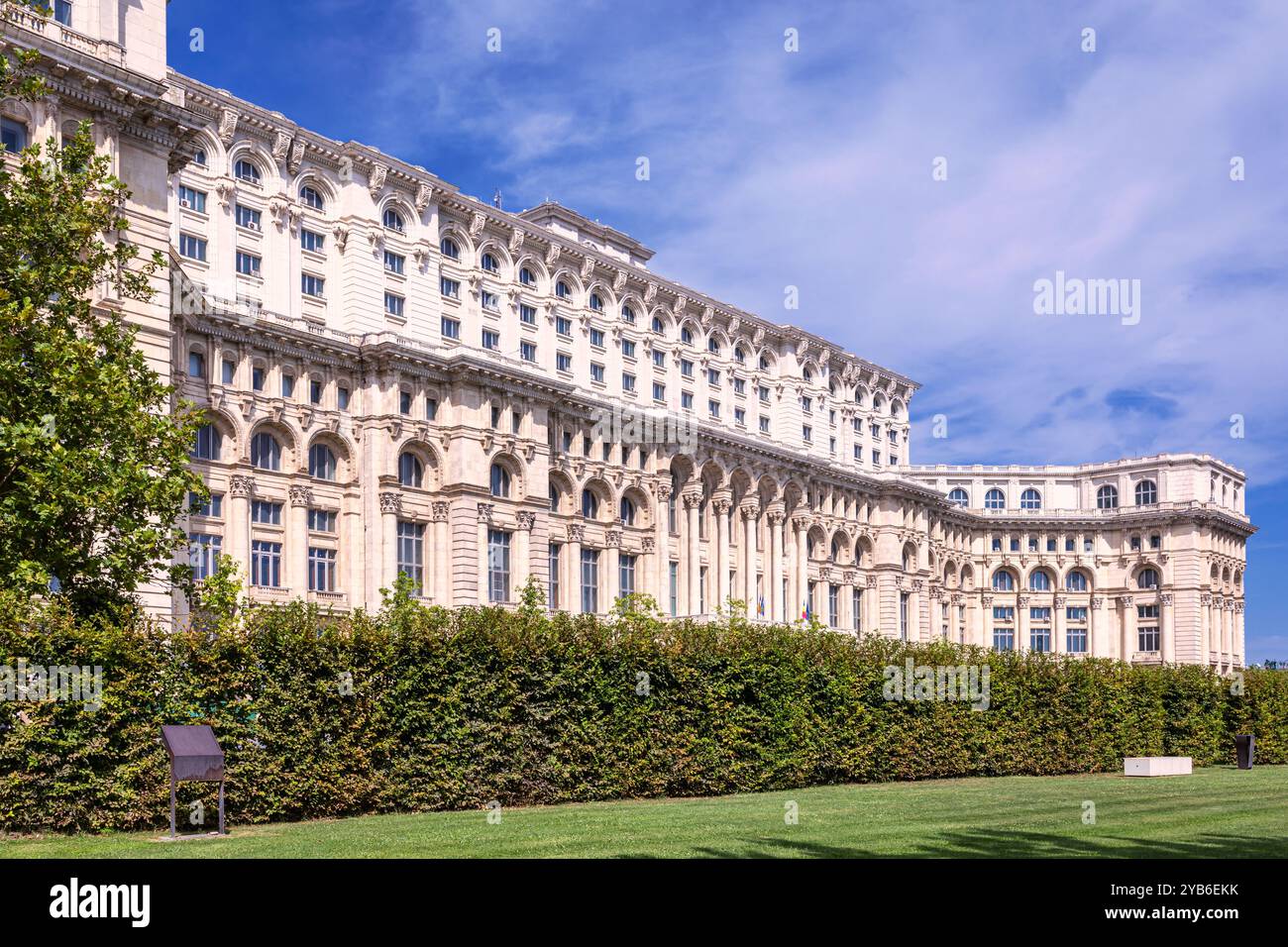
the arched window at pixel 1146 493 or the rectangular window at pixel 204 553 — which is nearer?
the rectangular window at pixel 204 553

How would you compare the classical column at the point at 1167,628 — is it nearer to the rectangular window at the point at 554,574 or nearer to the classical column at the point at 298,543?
the rectangular window at the point at 554,574

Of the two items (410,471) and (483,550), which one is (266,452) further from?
(483,550)

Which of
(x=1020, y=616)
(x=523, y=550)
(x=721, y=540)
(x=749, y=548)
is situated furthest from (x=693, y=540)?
(x=1020, y=616)

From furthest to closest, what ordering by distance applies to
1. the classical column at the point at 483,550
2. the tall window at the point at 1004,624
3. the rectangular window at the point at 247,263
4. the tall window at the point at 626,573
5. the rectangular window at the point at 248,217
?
the tall window at the point at 1004,624 → the tall window at the point at 626,573 → the classical column at the point at 483,550 → the rectangular window at the point at 248,217 → the rectangular window at the point at 247,263

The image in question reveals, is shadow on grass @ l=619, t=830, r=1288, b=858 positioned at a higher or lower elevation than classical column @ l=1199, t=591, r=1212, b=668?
higher

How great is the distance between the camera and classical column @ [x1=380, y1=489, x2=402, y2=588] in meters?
77.8

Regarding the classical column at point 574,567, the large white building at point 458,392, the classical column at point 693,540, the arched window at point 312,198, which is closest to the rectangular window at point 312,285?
the large white building at point 458,392

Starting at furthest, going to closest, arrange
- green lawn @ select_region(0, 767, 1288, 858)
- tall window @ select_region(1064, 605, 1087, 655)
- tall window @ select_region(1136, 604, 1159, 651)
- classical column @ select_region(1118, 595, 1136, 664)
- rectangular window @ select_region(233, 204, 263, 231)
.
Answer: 1. tall window @ select_region(1064, 605, 1087, 655)
2. classical column @ select_region(1118, 595, 1136, 664)
3. tall window @ select_region(1136, 604, 1159, 651)
4. rectangular window @ select_region(233, 204, 263, 231)
5. green lawn @ select_region(0, 767, 1288, 858)

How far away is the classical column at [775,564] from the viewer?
111125mm

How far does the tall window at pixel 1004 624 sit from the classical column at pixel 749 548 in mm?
57265

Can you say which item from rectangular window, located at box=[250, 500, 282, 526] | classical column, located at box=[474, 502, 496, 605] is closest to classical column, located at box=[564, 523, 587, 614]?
classical column, located at box=[474, 502, 496, 605]

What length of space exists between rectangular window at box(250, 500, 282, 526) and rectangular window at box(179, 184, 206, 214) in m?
16.6

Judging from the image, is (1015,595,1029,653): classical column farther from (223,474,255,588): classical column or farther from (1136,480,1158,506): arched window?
(223,474,255,588): classical column
